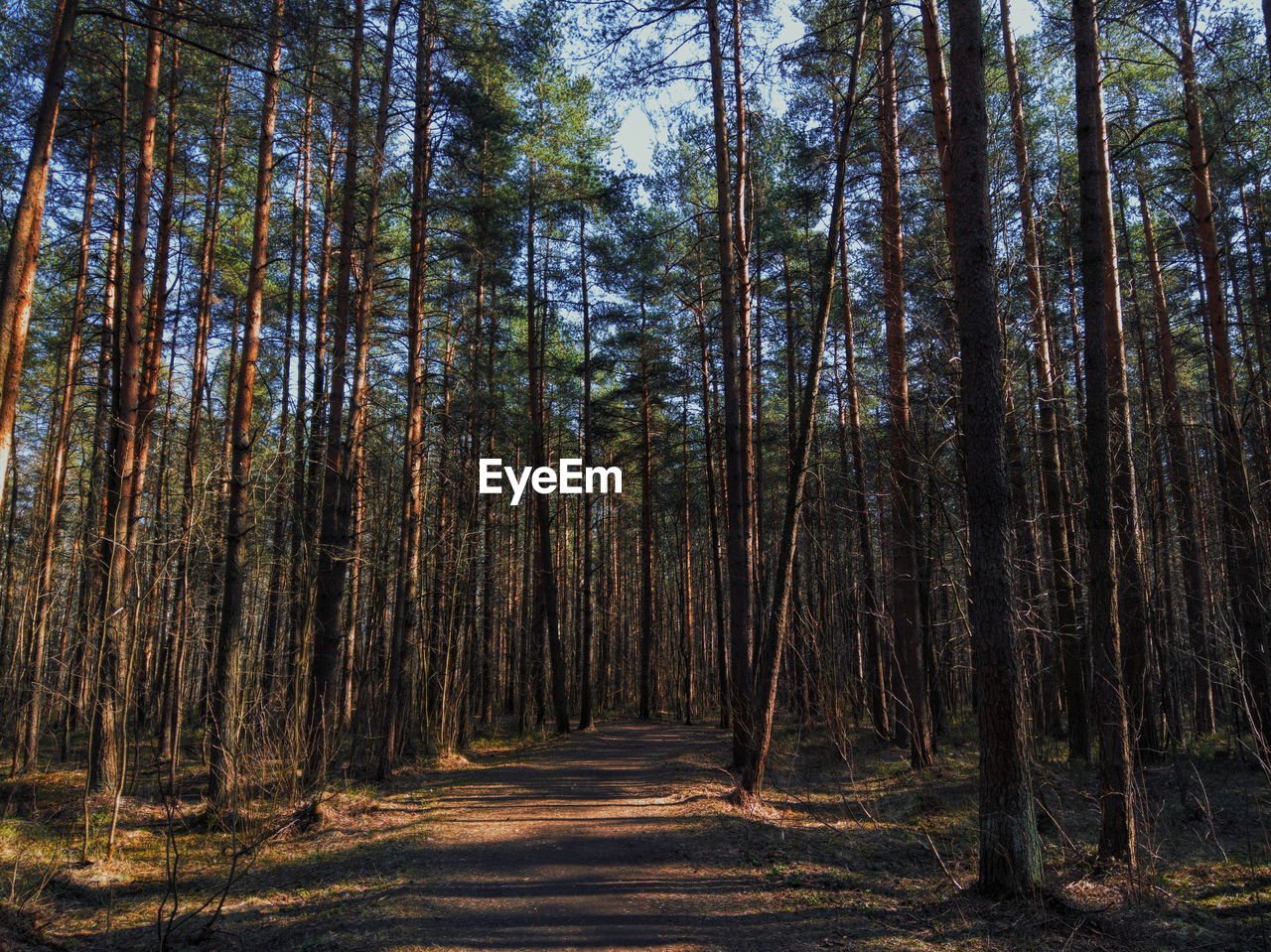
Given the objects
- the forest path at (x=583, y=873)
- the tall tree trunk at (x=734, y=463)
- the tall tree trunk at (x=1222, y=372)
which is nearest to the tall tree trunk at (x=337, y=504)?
the forest path at (x=583, y=873)

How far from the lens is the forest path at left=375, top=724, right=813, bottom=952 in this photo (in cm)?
495

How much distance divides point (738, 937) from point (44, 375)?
22.0m

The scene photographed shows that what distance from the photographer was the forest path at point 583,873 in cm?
495

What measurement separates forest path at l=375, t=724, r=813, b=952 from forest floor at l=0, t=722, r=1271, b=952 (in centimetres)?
3

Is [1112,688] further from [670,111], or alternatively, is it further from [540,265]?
[540,265]

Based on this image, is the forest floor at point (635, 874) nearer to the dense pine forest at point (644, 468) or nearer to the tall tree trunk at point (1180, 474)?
the dense pine forest at point (644, 468)

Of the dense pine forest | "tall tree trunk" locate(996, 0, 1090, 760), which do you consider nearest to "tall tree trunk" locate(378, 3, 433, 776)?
the dense pine forest

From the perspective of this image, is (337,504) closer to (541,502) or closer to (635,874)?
(635,874)

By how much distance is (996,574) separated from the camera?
5324 mm

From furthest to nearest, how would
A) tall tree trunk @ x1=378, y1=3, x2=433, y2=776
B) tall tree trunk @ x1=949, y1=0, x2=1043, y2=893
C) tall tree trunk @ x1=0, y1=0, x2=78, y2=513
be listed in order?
tall tree trunk @ x1=378, y1=3, x2=433, y2=776 < tall tree trunk @ x1=949, y1=0, x2=1043, y2=893 < tall tree trunk @ x1=0, y1=0, x2=78, y2=513

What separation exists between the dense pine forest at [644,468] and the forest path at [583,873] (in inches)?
3.1

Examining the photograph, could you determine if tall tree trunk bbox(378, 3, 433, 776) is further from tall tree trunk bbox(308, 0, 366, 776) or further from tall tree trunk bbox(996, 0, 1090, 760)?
tall tree trunk bbox(996, 0, 1090, 760)

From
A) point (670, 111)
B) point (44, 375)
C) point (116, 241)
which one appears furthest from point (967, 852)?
point (44, 375)

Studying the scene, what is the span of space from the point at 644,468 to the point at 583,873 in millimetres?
15032
